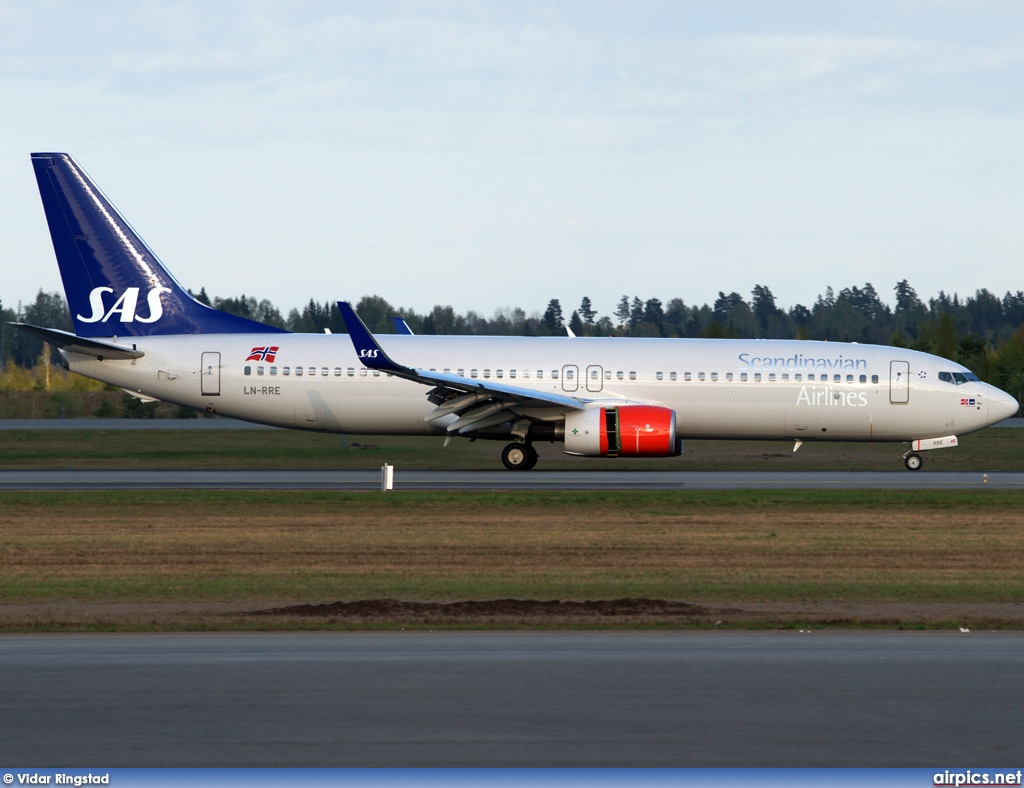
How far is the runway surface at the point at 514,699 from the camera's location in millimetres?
7410

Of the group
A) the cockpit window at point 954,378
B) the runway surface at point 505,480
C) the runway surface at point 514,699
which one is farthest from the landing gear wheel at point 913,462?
the runway surface at point 514,699

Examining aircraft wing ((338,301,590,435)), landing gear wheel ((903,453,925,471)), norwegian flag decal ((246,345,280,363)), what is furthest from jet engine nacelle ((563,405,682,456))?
norwegian flag decal ((246,345,280,363))

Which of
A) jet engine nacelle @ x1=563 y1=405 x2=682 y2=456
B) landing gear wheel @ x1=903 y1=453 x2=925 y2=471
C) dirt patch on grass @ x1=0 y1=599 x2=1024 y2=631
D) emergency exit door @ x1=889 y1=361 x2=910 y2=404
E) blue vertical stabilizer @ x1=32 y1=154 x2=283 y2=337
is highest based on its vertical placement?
blue vertical stabilizer @ x1=32 y1=154 x2=283 y2=337

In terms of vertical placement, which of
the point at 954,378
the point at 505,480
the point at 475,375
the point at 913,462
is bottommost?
the point at 505,480

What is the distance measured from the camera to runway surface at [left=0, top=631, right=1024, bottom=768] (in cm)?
741

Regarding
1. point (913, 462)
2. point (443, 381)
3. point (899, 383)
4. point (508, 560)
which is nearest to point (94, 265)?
point (443, 381)

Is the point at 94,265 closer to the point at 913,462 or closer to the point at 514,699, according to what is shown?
the point at 913,462

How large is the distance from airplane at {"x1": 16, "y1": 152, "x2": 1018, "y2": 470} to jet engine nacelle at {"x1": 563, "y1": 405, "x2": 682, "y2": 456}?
61cm

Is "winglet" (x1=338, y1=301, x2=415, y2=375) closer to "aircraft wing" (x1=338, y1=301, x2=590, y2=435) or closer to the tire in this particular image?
"aircraft wing" (x1=338, y1=301, x2=590, y2=435)

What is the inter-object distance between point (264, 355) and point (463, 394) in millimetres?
5514

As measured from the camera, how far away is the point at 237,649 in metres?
10.9

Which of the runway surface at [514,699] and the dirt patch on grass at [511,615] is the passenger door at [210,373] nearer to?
the dirt patch on grass at [511,615]

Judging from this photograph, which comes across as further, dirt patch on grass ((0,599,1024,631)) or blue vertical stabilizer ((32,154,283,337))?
blue vertical stabilizer ((32,154,283,337))

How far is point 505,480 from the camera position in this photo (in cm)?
2881
